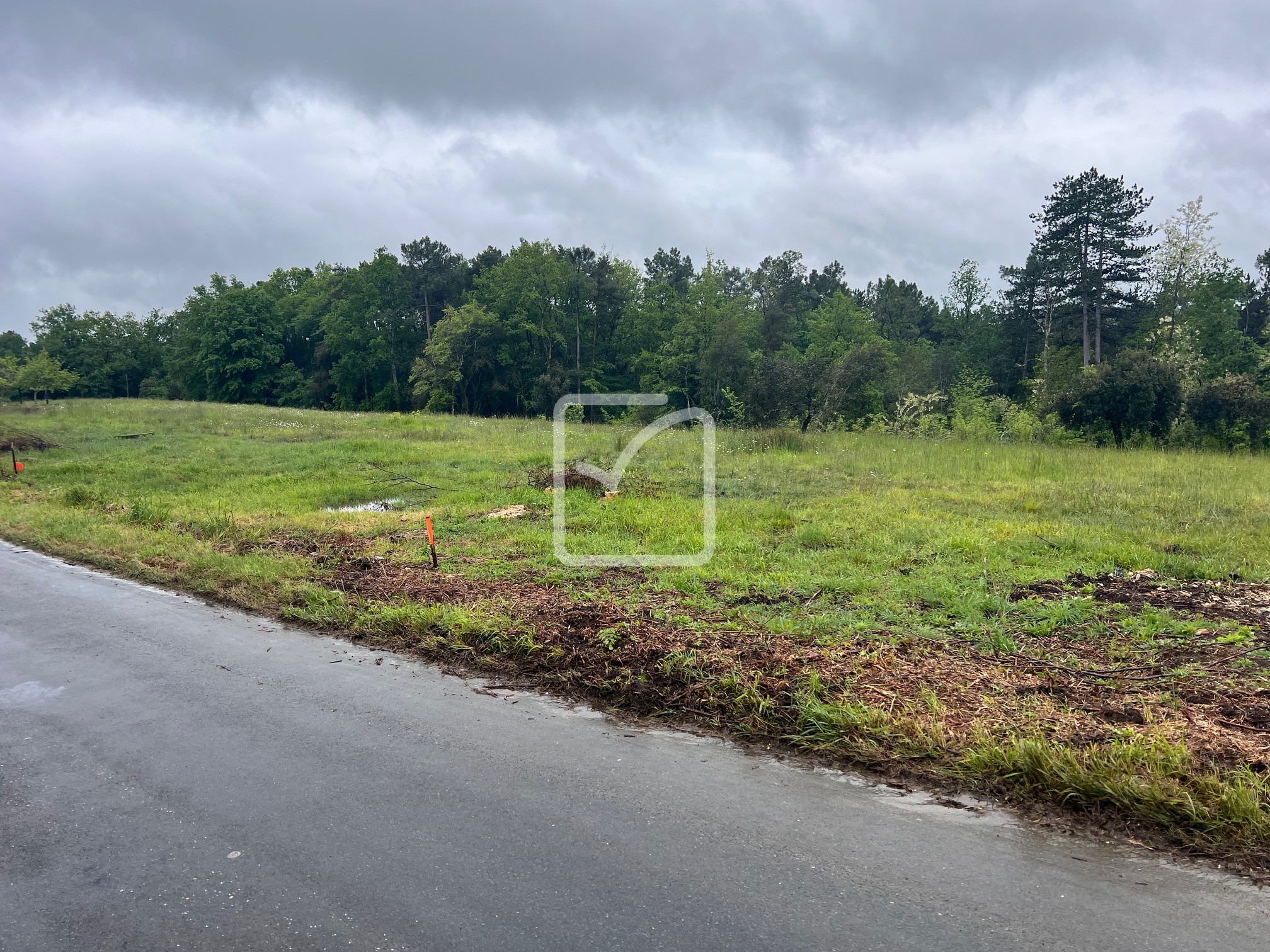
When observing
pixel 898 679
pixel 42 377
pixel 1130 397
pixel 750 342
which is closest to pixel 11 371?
pixel 42 377

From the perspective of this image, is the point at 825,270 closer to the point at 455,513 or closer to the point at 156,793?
the point at 455,513

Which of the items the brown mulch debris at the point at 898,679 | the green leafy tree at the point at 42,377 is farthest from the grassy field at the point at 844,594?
the green leafy tree at the point at 42,377

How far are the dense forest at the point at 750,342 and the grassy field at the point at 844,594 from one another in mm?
11701

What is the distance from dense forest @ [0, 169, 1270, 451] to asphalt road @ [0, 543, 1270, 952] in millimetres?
23242

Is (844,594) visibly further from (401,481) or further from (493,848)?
(401,481)

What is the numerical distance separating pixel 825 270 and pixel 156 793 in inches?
2878

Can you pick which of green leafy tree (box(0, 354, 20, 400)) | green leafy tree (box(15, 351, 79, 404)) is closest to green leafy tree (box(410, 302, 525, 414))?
green leafy tree (box(15, 351, 79, 404))

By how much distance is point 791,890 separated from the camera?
2789 millimetres

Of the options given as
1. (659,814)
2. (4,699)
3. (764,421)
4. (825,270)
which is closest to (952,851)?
(659,814)

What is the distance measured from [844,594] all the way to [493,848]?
4086 millimetres

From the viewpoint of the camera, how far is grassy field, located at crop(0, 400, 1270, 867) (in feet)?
12.1

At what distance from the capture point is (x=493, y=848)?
3.07 metres

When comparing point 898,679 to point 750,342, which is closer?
point 898,679

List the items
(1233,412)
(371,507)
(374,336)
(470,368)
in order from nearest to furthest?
1. (371,507)
2. (1233,412)
3. (470,368)
4. (374,336)
